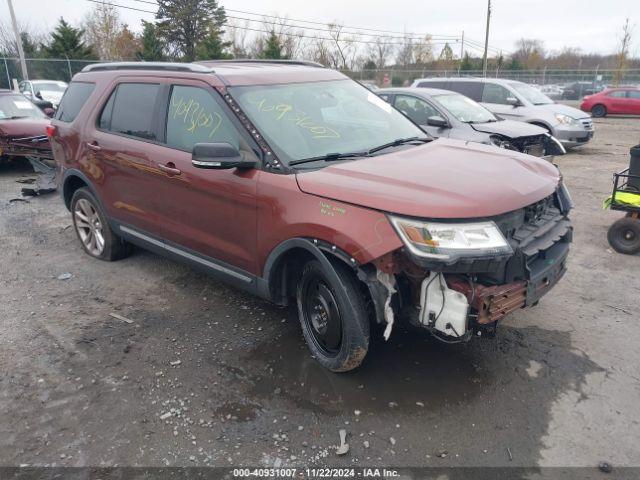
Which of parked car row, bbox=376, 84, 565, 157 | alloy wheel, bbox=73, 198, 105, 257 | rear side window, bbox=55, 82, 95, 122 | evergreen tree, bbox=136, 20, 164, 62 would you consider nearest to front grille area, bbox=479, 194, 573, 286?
alloy wheel, bbox=73, 198, 105, 257

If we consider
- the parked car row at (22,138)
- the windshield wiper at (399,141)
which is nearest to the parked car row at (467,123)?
the windshield wiper at (399,141)

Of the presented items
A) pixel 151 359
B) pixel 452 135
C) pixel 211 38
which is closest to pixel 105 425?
pixel 151 359

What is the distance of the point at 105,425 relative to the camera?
3.01 meters

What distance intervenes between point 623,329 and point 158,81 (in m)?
4.26

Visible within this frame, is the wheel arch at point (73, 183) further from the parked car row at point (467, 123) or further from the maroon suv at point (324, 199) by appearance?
the parked car row at point (467, 123)

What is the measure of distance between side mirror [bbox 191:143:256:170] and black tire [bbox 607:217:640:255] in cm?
431

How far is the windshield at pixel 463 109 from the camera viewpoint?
899 centimetres

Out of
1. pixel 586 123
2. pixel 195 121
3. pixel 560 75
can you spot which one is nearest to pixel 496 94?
pixel 586 123

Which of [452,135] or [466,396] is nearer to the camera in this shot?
[466,396]

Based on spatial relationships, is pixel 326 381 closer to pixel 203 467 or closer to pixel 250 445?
pixel 250 445

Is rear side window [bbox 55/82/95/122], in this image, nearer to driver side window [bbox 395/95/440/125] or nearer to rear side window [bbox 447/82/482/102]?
driver side window [bbox 395/95/440/125]

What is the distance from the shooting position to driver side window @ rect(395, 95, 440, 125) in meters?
8.92

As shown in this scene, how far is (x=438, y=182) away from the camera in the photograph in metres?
3.02

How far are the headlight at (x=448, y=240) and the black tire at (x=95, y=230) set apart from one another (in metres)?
3.62
